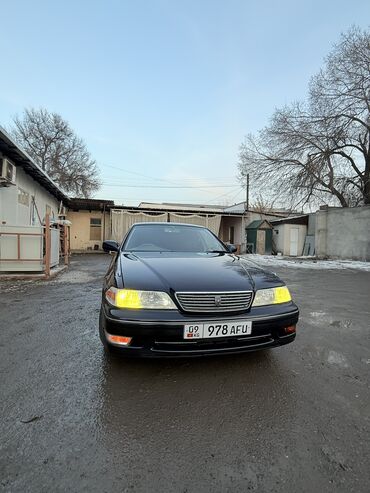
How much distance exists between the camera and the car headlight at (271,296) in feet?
7.54

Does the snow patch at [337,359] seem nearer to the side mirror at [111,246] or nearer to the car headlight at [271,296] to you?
the car headlight at [271,296]

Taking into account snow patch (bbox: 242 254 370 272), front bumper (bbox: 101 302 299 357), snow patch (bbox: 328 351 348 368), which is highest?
front bumper (bbox: 101 302 299 357)

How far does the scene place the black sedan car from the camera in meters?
2.03

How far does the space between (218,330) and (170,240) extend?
5.82 ft

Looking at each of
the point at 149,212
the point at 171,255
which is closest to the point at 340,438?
the point at 171,255

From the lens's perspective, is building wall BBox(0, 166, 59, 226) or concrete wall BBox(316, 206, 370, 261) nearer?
building wall BBox(0, 166, 59, 226)

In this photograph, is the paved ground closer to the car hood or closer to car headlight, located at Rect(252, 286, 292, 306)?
car headlight, located at Rect(252, 286, 292, 306)

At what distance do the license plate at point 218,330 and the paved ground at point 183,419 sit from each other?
0.43 metres

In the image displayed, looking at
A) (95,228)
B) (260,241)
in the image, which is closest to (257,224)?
(260,241)

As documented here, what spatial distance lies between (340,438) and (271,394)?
Answer: 20.4 inches

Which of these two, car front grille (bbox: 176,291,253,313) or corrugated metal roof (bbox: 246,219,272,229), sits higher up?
corrugated metal roof (bbox: 246,219,272,229)

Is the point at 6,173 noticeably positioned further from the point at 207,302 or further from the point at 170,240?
the point at 207,302

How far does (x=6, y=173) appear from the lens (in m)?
7.36

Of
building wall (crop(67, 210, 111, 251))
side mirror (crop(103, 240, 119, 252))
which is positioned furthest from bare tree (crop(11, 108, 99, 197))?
side mirror (crop(103, 240, 119, 252))
